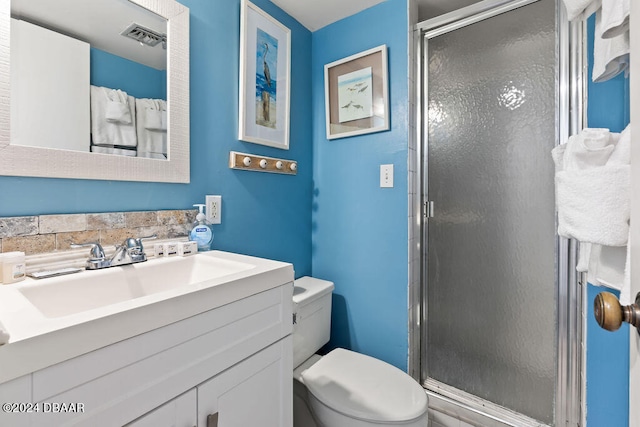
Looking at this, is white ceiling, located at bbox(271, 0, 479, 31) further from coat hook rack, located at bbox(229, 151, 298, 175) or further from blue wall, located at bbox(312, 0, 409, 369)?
coat hook rack, located at bbox(229, 151, 298, 175)

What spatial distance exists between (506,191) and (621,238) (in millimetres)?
821

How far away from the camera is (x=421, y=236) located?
161cm

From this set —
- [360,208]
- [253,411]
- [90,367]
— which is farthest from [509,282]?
[90,367]

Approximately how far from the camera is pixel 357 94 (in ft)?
5.47

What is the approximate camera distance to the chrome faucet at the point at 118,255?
895 mm

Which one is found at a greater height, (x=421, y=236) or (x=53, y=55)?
(x=53, y=55)

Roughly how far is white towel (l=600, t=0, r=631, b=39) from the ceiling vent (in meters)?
1.32

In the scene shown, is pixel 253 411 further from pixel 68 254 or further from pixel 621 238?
pixel 621 238

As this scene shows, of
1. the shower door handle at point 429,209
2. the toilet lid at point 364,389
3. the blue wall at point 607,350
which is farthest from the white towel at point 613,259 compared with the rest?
the shower door handle at point 429,209

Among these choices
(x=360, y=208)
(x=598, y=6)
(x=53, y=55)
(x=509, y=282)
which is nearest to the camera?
(x=598, y=6)

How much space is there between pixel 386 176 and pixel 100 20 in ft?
4.37

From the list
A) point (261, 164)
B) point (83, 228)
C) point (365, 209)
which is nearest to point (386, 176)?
point (365, 209)

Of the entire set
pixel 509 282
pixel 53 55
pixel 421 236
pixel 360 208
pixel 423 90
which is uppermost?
pixel 423 90

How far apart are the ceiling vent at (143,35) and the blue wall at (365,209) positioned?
3.09ft
